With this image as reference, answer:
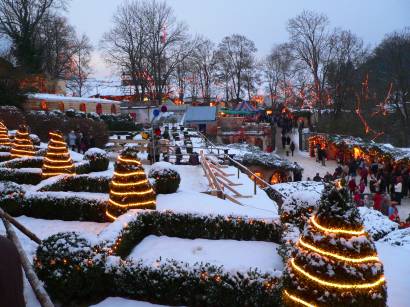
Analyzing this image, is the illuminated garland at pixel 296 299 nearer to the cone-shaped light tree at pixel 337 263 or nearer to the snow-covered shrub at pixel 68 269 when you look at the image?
the cone-shaped light tree at pixel 337 263

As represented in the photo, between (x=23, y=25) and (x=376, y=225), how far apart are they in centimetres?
3798

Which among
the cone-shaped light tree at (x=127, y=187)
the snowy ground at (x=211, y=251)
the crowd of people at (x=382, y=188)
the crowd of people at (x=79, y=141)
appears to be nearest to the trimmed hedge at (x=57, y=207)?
the cone-shaped light tree at (x=127, y=187)

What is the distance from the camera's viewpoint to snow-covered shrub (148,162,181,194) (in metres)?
12.7

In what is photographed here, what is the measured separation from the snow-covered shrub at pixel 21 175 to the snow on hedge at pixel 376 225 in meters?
11.3

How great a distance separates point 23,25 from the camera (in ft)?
123

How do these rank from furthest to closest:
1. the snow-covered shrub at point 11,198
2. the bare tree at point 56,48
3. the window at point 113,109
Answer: the bare tree at point 56,48 → the window at point 113,109 → the snow-covered shrub at point 11,198

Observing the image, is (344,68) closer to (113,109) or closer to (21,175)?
(113,109)

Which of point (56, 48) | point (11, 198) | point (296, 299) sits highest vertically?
point (56, 48)

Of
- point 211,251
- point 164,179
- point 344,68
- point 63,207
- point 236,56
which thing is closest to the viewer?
point 211,251

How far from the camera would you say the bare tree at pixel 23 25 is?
37.3 meters

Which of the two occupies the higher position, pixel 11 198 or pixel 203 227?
pixel 11 198

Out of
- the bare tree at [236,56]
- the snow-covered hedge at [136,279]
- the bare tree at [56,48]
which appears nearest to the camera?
the snow-covered hedge at [136,279]

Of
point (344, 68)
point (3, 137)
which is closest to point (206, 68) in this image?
point (344, 68)

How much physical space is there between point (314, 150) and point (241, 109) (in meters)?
7.41
